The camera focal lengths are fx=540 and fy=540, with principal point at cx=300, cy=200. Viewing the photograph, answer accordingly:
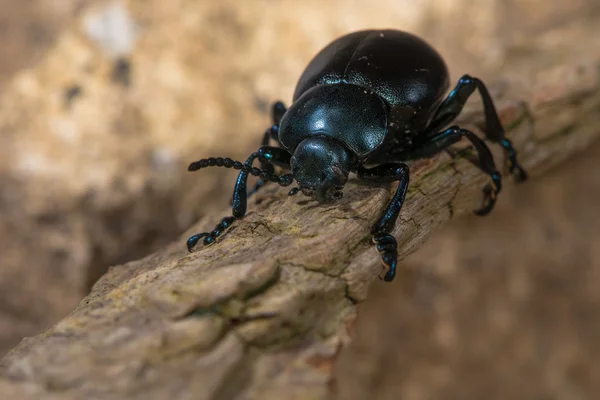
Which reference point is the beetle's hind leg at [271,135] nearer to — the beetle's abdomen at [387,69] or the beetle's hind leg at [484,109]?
the beetle's abdomen at [387,69]

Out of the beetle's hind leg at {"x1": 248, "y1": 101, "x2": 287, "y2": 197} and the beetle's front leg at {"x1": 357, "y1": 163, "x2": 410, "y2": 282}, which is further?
the beetle's hind leg at {"x1": 248, "y1": 101, "x2": 287, "y2": 197}

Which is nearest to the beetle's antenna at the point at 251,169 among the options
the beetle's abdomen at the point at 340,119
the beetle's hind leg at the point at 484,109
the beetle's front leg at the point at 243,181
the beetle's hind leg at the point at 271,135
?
the beetle's front leg at the point at 243,181

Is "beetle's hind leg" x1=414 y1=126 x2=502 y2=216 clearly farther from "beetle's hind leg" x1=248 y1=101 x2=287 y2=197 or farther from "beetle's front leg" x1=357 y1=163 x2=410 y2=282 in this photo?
"beetle's hind leg" x1=248 y1=101 x2=287 y2=197

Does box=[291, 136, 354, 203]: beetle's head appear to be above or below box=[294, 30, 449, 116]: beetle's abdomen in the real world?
below

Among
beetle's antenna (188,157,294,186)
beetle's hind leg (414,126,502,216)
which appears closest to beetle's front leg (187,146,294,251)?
beetle's antenna (188,157,294,186)

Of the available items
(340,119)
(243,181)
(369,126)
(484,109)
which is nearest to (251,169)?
(243,181)

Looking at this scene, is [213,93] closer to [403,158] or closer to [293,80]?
[293,80]
